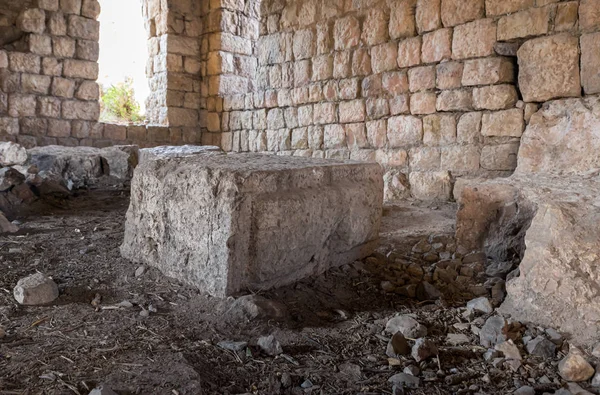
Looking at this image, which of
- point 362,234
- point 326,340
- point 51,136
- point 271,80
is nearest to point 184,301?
point 326,340

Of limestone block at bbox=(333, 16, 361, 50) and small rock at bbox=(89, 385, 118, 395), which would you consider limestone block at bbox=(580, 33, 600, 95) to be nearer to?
limestone block at bbox=(333, 16, 361, 50)

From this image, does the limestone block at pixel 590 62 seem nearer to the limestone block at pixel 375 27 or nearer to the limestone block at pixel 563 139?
the limestone block at pixel 563 139

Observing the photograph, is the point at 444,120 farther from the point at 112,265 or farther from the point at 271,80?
the point at 112,265

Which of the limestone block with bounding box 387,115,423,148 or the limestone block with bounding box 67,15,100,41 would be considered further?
the limestone block with bounding box 67,15,100,41

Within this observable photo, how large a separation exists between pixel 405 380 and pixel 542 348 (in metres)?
0.64

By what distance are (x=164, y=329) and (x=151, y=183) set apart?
3.31ft

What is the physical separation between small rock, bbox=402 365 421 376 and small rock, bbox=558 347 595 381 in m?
0.54

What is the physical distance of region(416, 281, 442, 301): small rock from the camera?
9.06 ft

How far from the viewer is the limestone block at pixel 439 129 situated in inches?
196

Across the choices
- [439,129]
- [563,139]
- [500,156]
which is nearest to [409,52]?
[439,129]

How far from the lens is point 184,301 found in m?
2.49

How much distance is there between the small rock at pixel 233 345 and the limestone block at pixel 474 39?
382cm

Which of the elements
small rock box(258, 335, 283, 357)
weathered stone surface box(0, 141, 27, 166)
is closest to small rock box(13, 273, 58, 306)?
small rock box(258, 335, 283, 357)

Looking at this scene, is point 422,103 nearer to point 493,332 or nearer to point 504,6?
point 504,6
